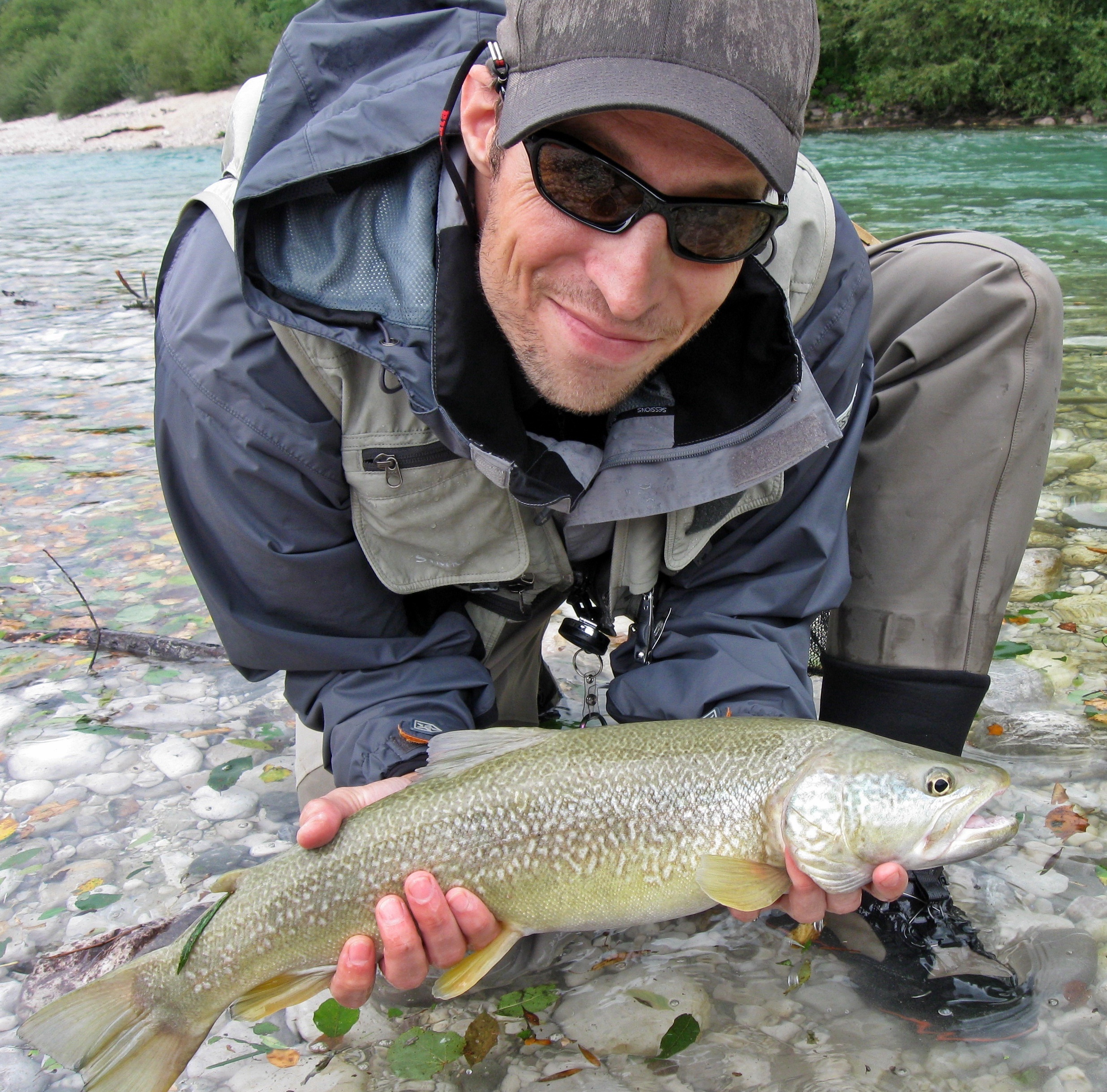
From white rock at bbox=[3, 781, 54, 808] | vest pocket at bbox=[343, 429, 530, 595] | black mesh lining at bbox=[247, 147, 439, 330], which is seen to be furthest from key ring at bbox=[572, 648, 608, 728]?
white rock at bbox=[3, 781, 54, 808]

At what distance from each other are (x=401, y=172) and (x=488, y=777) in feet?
4.77

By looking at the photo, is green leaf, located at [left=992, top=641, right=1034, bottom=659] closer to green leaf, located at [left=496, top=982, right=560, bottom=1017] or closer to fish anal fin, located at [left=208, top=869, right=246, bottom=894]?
green leaf, located at [left=496, top=982, right=560, bottom=1017]

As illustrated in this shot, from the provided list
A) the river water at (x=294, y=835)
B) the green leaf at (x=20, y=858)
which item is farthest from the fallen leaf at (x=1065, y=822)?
the green leaf at (x=20, y=858)

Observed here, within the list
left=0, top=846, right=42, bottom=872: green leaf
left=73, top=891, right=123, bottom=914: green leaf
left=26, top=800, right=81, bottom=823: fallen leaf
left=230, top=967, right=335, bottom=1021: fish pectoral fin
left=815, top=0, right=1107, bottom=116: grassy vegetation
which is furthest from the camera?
left=815, top=0, right=1107, bottom=116: grassy vegetation

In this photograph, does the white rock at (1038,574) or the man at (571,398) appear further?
the white rock at (1038,574)

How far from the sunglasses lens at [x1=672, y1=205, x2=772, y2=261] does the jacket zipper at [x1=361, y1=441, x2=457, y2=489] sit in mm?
780

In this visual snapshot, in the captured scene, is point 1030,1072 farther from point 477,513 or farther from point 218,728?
point 218,728

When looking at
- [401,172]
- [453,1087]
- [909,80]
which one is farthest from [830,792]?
[909,80]

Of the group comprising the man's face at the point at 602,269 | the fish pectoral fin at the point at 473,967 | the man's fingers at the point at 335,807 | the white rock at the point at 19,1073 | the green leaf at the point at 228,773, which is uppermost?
the man's face at the point at 602,269

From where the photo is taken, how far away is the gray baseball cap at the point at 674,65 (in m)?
2.06

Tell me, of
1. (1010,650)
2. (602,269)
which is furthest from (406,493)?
(1010,650)

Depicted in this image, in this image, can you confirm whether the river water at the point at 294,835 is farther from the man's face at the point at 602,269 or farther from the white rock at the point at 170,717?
the man's face at the point at 602,269

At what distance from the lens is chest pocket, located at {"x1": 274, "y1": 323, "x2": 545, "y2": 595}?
8.09ft

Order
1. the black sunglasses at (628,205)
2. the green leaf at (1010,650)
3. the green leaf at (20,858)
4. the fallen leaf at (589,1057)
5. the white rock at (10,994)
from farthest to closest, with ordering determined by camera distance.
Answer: the green leaf at (1010,650)
the green leaf at (20,858)
the white rock at (10,994)
the fallen leaf at (589,1057)
the black sunglasses at (628,205)
